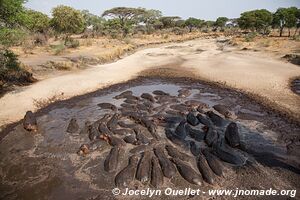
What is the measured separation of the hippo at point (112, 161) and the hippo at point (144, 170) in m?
1.03

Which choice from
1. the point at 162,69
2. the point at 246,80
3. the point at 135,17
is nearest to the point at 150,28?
the point at 135,17

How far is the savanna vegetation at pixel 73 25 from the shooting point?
16.2m

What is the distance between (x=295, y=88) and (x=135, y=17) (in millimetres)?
63880

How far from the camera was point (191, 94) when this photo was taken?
19.2m

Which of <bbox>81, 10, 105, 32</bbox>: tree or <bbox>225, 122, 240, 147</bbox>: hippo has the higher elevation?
<bbox>81, 10, 105, 32</bbox>: tree

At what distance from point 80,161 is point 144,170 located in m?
3.00

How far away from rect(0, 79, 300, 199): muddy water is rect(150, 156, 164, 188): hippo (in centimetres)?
26

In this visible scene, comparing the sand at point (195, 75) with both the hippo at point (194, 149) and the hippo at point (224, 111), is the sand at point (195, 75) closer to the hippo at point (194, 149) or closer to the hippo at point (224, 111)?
the hippo at point (224, 111)

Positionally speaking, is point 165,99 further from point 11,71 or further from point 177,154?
point 11,71

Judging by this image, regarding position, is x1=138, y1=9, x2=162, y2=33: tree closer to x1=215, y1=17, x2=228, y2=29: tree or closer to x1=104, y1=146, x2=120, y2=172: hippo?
x1=215, y1=17, x2=228, y2=29: tree

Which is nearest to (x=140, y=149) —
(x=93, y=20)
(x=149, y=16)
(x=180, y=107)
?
(x=180, y=107)

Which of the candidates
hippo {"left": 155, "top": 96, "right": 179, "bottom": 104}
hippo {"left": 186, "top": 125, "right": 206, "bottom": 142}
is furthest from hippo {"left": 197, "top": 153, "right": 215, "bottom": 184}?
hippo {"left": 155, "top": 96, "right": 179, "bottom": 104}

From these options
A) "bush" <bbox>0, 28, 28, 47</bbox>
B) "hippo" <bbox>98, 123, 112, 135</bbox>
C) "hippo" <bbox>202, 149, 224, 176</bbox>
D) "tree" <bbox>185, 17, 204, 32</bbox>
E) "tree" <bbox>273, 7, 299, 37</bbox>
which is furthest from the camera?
"tree" <bbox>185, 17, 204, 32</bbox>

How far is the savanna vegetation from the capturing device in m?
16.2
